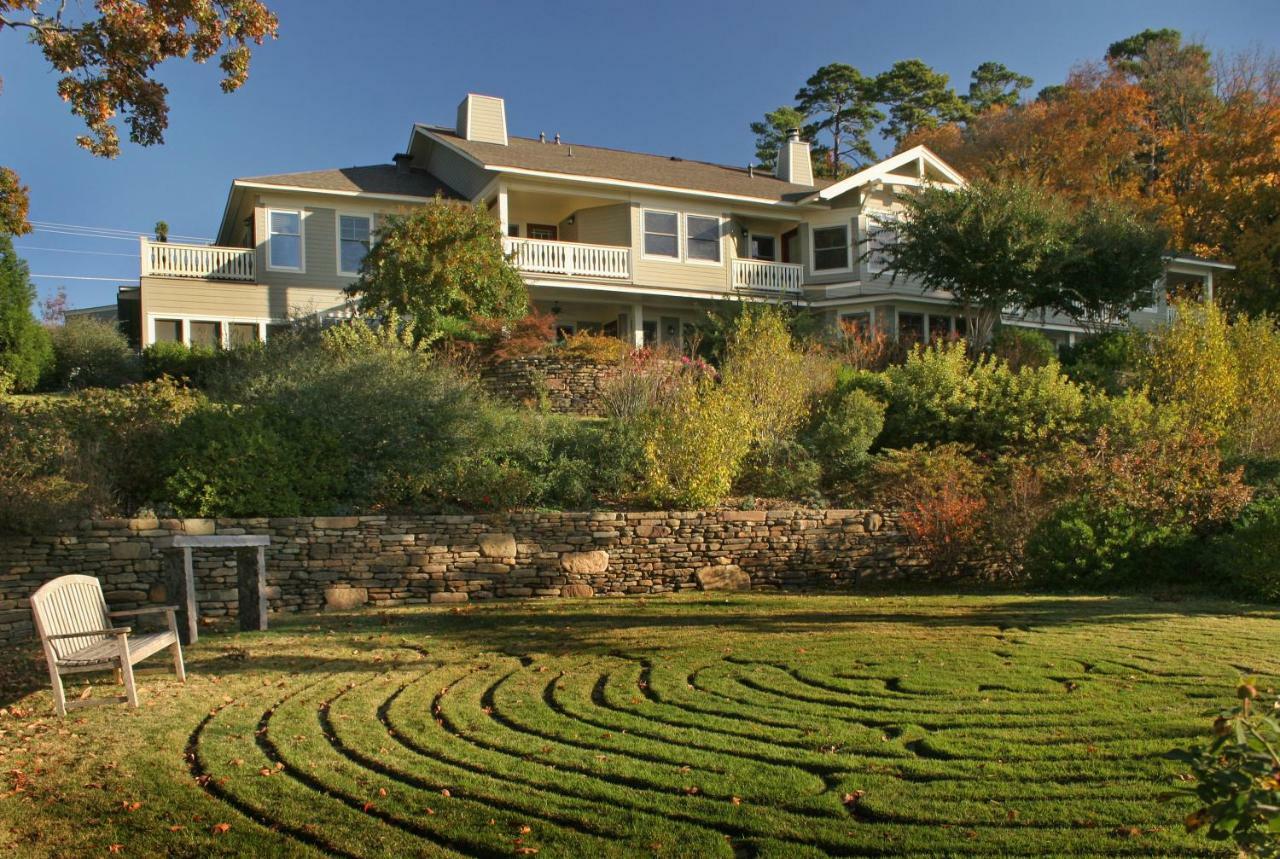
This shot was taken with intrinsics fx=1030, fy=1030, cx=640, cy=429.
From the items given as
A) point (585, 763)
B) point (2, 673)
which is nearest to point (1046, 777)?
point (585, 763)

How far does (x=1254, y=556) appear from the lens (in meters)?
12.9

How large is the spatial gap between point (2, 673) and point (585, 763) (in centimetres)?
607

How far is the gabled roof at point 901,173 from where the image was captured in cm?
3036

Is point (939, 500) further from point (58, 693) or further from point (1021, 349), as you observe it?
point (58, 693)

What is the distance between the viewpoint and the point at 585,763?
19.9 ft

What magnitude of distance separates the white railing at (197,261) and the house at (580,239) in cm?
4

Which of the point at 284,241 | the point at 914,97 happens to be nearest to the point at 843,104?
the point at 914,97

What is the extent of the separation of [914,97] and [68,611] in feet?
159

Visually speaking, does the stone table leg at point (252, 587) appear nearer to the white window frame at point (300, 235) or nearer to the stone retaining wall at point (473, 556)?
the stone retaining wall at point (473, 556)

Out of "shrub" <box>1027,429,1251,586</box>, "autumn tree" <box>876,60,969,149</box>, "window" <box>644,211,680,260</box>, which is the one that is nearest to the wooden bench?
"shrub" <box>1027,429,1251,586</box>

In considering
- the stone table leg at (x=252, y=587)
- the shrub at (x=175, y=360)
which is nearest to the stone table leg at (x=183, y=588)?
the stone table leg at (x=252, y=587)

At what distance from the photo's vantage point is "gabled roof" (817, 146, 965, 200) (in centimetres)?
3036

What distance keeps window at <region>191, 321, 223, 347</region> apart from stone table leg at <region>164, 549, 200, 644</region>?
16480mm

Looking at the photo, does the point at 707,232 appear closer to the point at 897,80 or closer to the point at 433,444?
the point at 433,444
